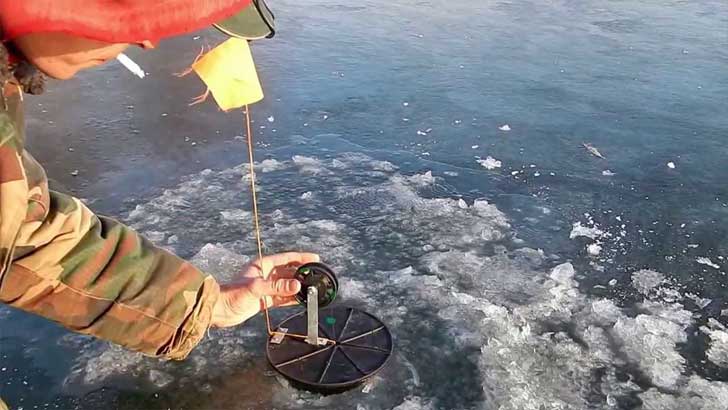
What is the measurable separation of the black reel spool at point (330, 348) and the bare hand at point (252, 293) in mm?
166

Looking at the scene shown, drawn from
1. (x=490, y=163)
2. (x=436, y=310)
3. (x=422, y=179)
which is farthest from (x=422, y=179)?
(x=436, y=310)

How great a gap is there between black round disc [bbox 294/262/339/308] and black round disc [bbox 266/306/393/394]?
0.89 ft

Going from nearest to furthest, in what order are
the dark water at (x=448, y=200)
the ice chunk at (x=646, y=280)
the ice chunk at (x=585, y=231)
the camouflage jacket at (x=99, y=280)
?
1. the camouflage jacket at (x=99, y=280)
2. the dark water at (x=448, y=200)
3. the ice chunk at (x=646, y=280)
4. the ice chunk at (x=585, y=231)

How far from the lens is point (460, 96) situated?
414 centimetres

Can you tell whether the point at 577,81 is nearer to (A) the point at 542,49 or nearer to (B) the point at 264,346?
(A) the point at 542,49

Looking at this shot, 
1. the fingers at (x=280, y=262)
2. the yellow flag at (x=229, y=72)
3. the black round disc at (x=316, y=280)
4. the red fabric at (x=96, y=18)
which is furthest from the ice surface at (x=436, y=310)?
the red fabric at (x=96, y=18)

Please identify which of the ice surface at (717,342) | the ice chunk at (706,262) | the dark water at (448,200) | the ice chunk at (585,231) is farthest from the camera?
the ice chunk at (585,231)

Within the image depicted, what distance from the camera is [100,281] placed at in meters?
1.38

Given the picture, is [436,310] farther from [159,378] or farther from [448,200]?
[159,378]

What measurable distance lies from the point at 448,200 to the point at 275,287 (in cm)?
156

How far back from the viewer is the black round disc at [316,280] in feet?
6.09

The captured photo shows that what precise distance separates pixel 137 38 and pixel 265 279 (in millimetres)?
857

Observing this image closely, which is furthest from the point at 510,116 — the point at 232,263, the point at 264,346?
the point at 264,346

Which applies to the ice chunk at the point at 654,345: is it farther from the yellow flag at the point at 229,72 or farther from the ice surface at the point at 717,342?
the yellow flag at the point at 229,72
